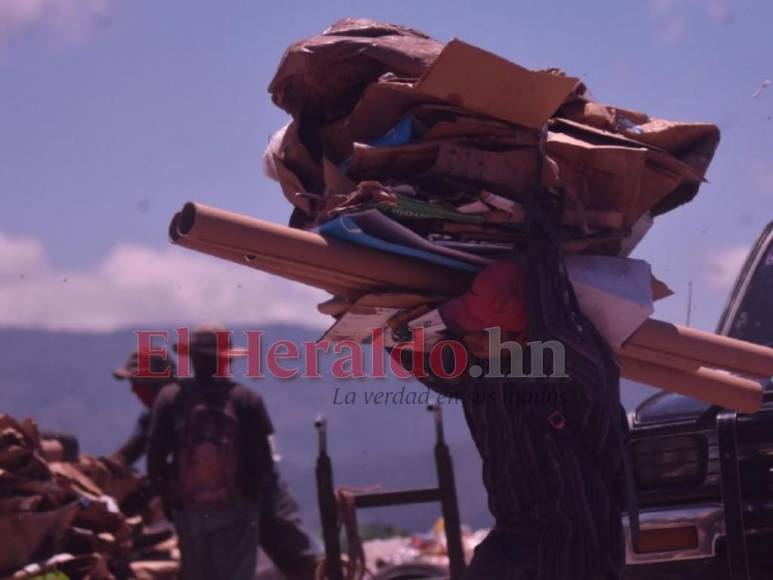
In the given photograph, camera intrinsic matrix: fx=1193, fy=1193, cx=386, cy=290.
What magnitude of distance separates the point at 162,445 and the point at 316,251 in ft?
13.0

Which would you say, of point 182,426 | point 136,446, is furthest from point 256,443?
point 136,446

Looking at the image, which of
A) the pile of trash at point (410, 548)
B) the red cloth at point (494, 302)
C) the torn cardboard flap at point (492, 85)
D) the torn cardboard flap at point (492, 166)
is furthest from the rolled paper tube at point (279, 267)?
the pile of trash at point (410, 548)

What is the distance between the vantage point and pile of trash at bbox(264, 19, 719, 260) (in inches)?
116

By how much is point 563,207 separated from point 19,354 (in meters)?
33.0

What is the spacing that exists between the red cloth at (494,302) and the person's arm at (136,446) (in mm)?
5328

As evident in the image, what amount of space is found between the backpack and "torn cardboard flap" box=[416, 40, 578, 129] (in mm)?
3590

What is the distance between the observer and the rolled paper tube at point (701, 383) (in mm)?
3270

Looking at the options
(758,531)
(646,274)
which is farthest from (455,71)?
(758,531)

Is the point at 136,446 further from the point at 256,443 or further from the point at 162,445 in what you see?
the point at 256,443

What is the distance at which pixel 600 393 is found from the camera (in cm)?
285

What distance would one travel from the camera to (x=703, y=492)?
4250 millimetres

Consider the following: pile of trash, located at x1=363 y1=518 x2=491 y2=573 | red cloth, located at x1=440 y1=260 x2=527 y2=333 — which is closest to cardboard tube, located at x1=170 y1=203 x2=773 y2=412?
red cloth, located at x1=440 y1=260 x2=527 y2=333

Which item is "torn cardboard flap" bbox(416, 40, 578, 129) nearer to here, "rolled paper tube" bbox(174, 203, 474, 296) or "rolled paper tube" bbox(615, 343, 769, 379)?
"rolled paper tube" bbox(174, 203, 474, 296)

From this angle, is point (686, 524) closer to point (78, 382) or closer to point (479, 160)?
point (479, 160)
